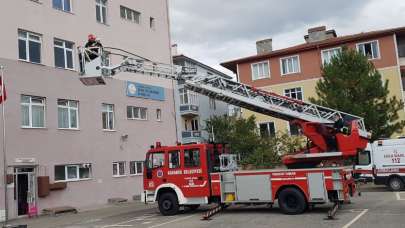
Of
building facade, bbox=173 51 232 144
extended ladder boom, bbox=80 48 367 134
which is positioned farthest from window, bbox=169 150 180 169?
building facade, bbox=173 51 232 144

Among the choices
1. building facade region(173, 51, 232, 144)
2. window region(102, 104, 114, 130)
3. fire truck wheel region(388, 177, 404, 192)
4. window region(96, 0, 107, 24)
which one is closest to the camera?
fire truck wheel region(388, 177, 404, 192)

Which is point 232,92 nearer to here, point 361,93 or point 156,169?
point 156,169

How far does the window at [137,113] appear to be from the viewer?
29.6m

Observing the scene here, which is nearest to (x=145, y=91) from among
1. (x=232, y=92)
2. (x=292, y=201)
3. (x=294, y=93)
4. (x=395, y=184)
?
(x=232, y=92)

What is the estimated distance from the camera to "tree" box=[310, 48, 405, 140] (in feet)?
97.1

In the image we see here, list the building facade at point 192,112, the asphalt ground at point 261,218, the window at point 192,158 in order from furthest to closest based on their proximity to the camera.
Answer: the building facade at point 192,112
the window at point 192,158
the asphalt ground at point 261,218

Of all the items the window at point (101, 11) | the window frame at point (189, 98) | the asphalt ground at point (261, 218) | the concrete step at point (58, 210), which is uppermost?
the window at point (101, 11)

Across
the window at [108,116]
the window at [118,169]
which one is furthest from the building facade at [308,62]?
the window at [108,116]

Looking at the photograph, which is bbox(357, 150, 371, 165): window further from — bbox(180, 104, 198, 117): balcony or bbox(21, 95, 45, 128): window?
bbox(180, 104, 198, 117): balcony

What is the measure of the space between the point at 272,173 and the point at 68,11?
1540cm

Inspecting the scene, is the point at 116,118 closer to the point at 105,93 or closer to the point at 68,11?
the point at 105,93

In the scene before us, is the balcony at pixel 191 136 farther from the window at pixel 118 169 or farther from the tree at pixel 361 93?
the window at pixel 118 169

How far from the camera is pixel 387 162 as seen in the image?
2448cm

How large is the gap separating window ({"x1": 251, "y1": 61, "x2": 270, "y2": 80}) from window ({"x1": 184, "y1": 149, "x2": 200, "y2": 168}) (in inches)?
1080
